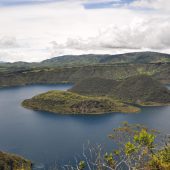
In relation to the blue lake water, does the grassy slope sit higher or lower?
higher

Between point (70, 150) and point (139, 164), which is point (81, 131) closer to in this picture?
point (70, 150)

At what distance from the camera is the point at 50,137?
161 meters

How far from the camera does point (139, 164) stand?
43.9 meters

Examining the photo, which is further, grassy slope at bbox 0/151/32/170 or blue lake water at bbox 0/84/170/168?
blue lake water at bbox 0/84/170/168

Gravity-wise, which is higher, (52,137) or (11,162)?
(11,162)

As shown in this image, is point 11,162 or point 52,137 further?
point 52,137

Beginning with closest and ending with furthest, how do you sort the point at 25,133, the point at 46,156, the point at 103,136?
1. the point at 46,156
2. the point at 103,136
3. the point at 25,133

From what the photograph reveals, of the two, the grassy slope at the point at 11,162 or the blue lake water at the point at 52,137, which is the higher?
the grassy slope at the point at 11,162

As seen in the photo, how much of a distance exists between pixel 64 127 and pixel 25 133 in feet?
79.8

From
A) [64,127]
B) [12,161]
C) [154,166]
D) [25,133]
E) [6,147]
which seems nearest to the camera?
[154,166]

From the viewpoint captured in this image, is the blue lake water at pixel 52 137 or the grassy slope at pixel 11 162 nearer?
the grassy slope at pixel 11 162

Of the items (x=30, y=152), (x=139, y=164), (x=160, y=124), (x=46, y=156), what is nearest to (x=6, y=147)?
(x=30, y=152)

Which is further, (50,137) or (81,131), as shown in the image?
(81,131)

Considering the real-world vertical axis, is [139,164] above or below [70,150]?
above
